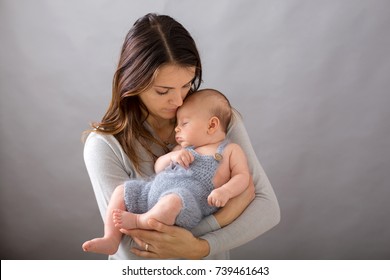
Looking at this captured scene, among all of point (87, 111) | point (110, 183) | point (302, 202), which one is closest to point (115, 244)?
point (110, 183)

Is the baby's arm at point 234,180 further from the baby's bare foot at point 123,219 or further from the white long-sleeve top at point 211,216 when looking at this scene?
the baby's bare foot at point 123,219

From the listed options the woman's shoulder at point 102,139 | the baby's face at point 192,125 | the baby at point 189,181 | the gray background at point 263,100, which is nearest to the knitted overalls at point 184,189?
the baby at point 189,181

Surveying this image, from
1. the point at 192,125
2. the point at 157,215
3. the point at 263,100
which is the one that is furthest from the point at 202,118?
the point at 263,100

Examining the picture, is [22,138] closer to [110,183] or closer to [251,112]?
[251,112]

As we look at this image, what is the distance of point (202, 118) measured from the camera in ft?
5.83

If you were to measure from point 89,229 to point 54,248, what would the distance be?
285 mm

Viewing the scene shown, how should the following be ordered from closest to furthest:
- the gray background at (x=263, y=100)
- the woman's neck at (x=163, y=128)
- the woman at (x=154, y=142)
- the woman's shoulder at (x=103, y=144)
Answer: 1. the woman at (x=154, y=142)
2. the woman's shoulder at (x=103, y=144)
3. the woman's neck at (x=163, y=128)
4. the gray background at (x=263, y=100)

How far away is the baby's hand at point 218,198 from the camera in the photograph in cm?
157

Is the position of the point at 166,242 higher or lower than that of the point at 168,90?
lower

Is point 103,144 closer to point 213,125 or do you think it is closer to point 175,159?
point 175,159

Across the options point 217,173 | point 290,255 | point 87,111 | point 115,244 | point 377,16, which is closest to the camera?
point 115,244

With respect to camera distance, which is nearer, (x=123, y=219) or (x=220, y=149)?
(x=123, y=219)

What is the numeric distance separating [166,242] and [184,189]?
0.55ft

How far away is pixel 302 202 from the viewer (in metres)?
3.17
